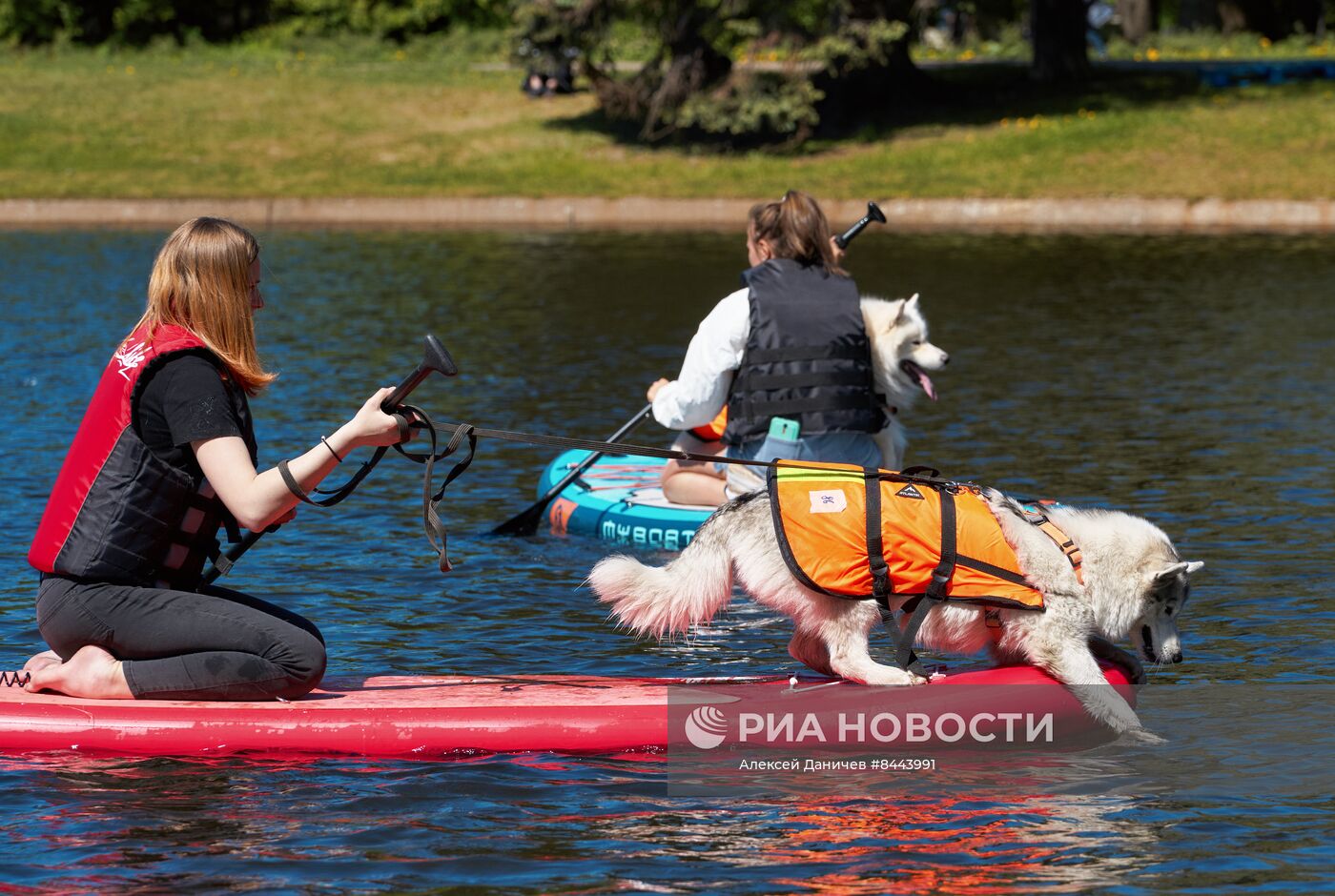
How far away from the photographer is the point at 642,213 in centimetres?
2869

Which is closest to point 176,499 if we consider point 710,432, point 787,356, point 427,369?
point 427,369

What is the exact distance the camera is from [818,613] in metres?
6.53

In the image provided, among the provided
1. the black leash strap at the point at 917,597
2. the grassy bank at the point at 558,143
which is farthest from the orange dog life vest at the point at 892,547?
the grassy bank at the point at 558,143

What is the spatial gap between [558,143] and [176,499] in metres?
28.1

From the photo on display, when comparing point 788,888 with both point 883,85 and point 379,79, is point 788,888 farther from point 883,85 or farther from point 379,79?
point 379,79

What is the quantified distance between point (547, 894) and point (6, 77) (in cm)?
3879

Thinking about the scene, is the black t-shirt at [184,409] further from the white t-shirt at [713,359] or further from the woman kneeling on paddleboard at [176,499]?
the white t-shirt at [713,359]

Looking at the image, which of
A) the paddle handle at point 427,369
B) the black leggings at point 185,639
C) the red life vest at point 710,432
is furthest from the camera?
the red life vest at point 710,432

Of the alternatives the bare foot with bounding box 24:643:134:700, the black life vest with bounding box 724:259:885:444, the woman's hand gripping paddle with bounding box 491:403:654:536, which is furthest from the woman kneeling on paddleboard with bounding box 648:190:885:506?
the bare foot with bounding box 24:643:134:700

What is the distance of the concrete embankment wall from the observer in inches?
1054

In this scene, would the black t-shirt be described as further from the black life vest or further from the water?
the black life vest

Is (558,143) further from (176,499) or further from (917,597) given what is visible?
(176,499)

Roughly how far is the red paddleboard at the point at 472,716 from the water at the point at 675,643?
9 centimetres

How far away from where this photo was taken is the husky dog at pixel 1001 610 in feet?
21.2
